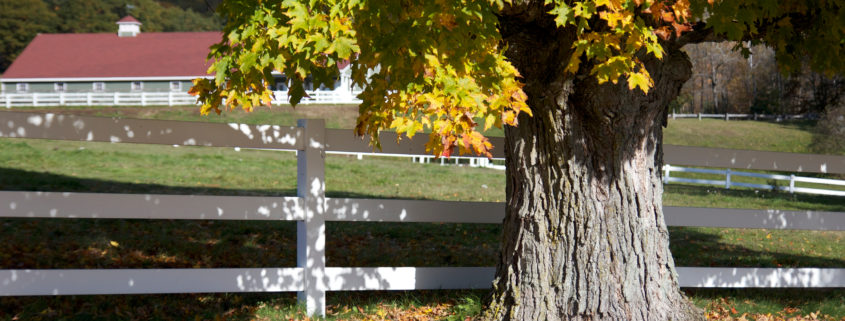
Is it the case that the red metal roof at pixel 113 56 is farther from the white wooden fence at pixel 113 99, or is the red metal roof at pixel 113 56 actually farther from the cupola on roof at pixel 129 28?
the white wooden fence at pixel 113 99

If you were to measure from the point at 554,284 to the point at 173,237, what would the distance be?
16.1 feet

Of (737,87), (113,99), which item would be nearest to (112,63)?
(113,99)

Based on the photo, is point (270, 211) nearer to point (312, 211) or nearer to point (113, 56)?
point (312, 211)

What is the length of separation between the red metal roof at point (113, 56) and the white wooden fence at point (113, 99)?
2322 mm

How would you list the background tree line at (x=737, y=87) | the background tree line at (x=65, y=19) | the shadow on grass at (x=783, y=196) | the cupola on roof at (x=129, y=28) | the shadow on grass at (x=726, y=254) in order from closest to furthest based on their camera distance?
the shadow on grass at (x=726, y=254), the shadow on grass at (x=783, y=196), the cupola on roof at (x=129, y=28), the background tree line at (x=737, y=87), the background tree line at (x=65, y=19)

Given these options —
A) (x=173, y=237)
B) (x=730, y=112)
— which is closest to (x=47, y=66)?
(x=173, y=237)

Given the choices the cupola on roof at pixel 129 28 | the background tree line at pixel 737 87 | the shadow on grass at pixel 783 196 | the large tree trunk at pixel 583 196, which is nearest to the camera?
the large tree trunk at pixel 583 196

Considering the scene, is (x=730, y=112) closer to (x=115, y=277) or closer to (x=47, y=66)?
(x=47, y=66)

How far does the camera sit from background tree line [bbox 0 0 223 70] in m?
59.3

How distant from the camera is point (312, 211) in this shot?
5.46 metres

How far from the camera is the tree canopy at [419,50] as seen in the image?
3586 mm

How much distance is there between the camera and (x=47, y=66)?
3938 centimetres

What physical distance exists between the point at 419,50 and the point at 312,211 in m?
2.28

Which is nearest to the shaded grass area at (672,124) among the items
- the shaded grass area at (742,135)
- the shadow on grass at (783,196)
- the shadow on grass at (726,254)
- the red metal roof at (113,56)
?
the shaded grass area at (742,135)
